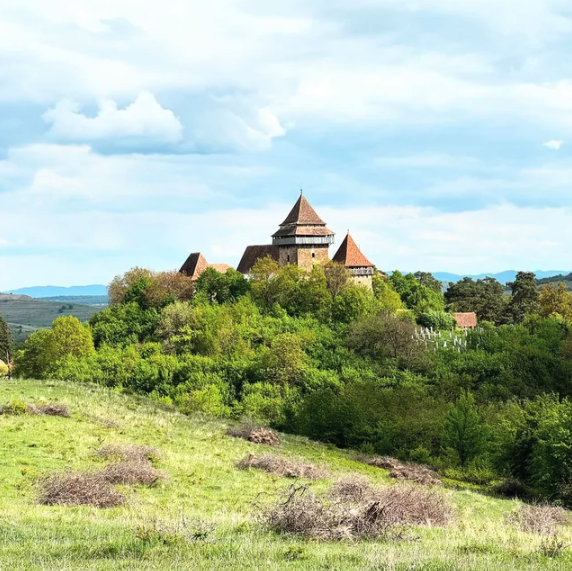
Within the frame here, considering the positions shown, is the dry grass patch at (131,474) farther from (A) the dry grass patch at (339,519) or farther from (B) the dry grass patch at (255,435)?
(B) the dry grass patch at (255,435)

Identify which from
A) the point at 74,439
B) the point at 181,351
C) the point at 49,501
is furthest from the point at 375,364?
the point at 49,501

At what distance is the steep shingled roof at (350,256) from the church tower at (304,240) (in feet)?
6.10

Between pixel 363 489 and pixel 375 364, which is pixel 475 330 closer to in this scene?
pixel 375 364

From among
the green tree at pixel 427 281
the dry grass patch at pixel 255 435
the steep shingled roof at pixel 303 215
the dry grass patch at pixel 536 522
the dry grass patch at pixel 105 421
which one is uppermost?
the steep shingled roof at pixel 303 215

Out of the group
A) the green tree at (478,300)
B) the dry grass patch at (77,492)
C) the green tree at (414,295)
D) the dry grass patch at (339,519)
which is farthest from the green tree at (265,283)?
the dry grass patch at (339,519)

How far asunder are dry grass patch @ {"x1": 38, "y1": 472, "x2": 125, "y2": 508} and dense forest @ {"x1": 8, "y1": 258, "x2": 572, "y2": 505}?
85.6 ft

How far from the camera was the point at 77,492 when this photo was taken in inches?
684

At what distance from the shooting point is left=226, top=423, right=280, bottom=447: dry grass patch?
35.5 meters

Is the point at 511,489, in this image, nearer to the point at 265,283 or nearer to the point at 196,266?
the point at 265,283

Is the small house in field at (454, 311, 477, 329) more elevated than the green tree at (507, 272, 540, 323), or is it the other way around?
the green tree at (507, 272, 540, 323)

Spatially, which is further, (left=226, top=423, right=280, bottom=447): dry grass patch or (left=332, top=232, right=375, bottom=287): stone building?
(left=332, top=232, right=375, bottom=287): stone building

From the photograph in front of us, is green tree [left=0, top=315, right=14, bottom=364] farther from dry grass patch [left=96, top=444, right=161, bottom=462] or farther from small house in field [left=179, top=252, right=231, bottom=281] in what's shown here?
dry grass patch [left=96, top=444, right=161, bottom=462]

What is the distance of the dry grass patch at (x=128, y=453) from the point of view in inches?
927

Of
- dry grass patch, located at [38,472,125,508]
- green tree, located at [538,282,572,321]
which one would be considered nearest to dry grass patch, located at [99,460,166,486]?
dry grass patch, located at [38,472,125,508]
